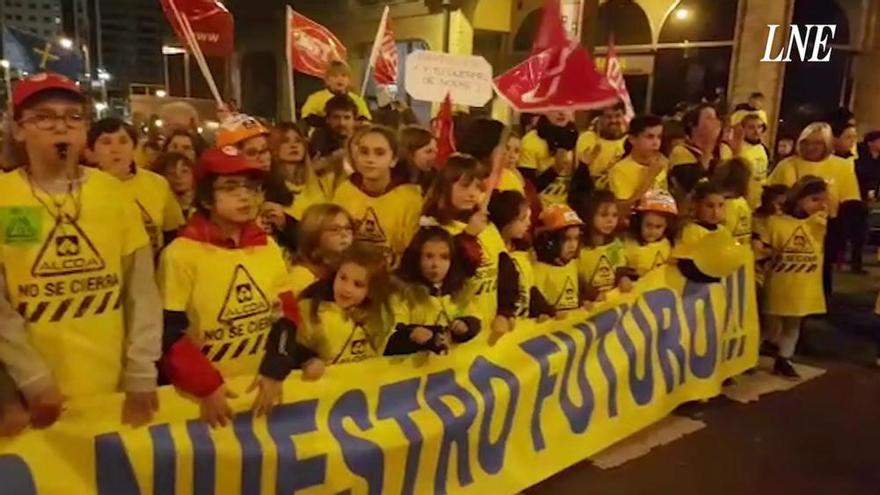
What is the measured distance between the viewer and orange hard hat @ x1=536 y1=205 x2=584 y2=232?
502cm

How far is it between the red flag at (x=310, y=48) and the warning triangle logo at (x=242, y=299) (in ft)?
15.3

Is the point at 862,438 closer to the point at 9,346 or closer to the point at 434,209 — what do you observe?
the point at 434,209

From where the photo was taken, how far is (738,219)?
21.5 feet

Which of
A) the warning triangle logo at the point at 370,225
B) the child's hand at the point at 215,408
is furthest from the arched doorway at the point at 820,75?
the child's hand at the point at 215,408

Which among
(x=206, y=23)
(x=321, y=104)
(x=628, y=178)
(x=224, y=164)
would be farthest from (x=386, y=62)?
(x=224, y=164)

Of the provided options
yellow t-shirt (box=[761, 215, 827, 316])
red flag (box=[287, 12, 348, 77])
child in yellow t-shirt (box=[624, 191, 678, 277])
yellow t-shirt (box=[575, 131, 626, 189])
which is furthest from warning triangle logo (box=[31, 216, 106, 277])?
yellow t-shirt (box=[761, 215, 827, 316])

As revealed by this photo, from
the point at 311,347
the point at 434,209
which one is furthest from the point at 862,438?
the point at 311,347

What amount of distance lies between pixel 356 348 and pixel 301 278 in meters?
0.44

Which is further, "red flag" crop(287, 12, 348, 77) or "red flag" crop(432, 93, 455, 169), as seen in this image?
"red flag" crop(287, 12, 348, 77)

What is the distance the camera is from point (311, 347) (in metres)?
3.81

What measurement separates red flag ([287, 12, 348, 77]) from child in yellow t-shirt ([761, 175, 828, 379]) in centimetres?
393

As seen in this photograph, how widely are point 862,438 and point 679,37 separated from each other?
12.2 m

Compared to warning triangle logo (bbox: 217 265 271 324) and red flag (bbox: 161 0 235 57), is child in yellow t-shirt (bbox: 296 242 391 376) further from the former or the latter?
red flag (bbox: 161 0 235 57)

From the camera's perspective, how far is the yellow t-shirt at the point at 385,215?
486 centimetres
